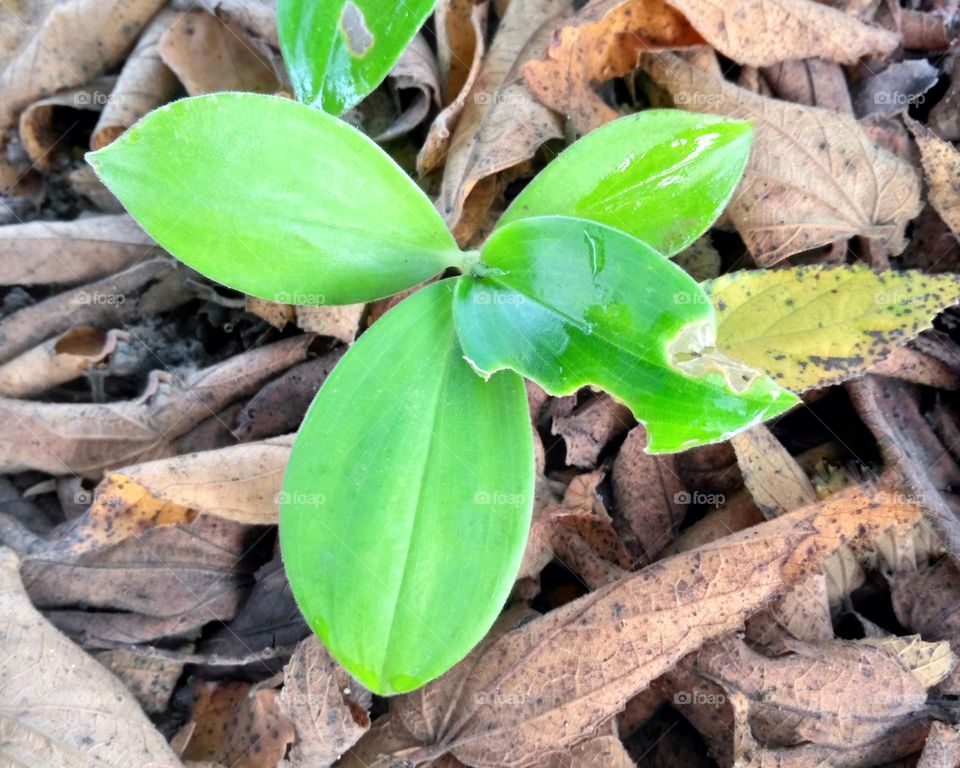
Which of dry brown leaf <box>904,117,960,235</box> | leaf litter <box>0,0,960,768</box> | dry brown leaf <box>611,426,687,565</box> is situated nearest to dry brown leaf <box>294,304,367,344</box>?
leaf litter <box>0,0,960,768</box>

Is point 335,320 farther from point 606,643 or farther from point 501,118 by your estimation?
point 606,643

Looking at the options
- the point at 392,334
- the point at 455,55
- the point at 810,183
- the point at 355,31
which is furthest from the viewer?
the point at 455,55

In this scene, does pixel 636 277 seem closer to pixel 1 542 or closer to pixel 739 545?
pixel 739 545

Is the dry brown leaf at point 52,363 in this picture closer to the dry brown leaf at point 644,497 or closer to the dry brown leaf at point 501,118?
the dry brown leaf at point 501,118

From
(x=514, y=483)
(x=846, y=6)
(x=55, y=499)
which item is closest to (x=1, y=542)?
(x=55, y=499)

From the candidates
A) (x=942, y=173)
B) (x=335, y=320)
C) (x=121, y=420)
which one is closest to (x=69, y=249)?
(x=121, y=420)

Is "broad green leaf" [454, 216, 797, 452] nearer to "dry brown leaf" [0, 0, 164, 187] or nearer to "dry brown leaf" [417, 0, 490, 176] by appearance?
"dry brown leaf" [417, 0, 490, 176]

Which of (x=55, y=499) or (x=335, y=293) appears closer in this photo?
(x=335, y=293)
